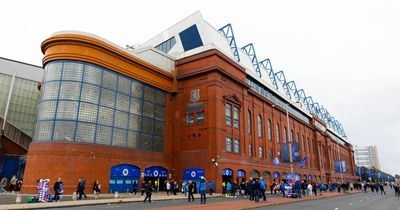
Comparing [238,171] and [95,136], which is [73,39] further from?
[238,171]

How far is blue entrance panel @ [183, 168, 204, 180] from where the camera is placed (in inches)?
1436

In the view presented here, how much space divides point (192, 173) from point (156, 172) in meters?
4.65

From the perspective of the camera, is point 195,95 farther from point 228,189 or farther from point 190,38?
point 228,189

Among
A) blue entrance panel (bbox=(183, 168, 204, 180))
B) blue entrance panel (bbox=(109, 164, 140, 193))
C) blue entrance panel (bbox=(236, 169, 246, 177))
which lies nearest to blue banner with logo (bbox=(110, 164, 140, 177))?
blue entrance panel (bbox=(109, 164, 140, 193))

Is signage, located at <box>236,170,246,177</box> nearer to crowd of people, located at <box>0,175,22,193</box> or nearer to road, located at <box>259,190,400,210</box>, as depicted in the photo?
road, located at <box>259,190,400,210</box>

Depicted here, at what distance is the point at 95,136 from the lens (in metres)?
31.0

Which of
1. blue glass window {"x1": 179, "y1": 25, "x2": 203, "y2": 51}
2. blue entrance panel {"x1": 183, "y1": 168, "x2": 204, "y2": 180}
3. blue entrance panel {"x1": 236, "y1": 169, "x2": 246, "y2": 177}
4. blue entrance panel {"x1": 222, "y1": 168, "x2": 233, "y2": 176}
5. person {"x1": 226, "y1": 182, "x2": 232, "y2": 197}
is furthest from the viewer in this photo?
blue glass window {"x1": 179, "y1": 25, "x2": 203, "y2": 51}

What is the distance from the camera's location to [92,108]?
1230 inches

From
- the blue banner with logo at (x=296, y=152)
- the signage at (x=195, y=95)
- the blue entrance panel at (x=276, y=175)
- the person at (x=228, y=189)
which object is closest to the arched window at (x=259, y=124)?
the blue entrance panel at (x=276, y=175)

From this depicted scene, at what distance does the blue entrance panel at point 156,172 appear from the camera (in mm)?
35994

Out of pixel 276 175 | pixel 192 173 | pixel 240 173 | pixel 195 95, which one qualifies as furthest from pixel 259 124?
pixel 192 173

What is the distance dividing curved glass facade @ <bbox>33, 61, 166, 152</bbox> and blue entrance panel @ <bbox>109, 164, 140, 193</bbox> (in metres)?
2.61

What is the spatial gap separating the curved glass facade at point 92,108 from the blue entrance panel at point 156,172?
2.50m

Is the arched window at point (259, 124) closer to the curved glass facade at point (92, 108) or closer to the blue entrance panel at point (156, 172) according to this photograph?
the blue entrance panel at point (156, 172)
